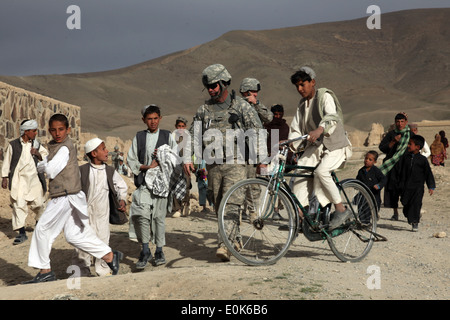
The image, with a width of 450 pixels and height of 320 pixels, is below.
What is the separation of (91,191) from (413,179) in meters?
5.09

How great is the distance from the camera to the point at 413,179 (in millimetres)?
8250

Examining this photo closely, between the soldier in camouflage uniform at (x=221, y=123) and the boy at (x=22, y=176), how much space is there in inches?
131

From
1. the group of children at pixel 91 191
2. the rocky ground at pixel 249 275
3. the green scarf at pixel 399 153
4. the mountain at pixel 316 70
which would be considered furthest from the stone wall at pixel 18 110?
the mountain at pixel 316 70

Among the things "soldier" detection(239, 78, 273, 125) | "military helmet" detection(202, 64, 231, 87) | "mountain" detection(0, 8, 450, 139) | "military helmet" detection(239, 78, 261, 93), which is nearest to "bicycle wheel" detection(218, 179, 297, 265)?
"military helmet" detection(202, 64, 231, 87)

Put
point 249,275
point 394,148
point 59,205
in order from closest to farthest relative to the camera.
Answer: point 249,275 < point 59,205 < point 394,148

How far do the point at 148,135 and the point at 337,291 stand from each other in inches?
114

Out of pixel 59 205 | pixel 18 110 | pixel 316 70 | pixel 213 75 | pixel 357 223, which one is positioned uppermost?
pixel 316 70

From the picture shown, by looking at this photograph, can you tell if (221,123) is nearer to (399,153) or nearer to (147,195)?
(147,195)

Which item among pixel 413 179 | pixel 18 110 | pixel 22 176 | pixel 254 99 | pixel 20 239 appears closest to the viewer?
pixel 254 99

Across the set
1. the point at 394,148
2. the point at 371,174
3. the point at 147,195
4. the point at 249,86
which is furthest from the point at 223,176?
the point at 394,148

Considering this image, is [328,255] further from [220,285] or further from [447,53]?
[447,53]

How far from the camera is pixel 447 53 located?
105 m

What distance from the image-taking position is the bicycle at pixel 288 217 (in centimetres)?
475
